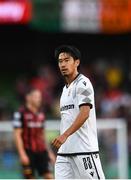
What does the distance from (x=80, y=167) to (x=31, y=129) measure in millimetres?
4114

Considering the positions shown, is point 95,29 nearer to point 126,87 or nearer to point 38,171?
point 126,87

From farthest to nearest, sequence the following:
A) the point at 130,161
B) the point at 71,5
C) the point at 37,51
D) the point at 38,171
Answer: the point at 37,51, the point at 71,5, the point at 130,161, the point at 38,171

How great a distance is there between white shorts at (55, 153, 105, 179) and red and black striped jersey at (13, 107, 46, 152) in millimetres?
3921

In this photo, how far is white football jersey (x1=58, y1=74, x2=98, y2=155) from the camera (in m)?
8.25

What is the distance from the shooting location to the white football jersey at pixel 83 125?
825cm

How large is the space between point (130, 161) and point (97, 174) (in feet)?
33.0

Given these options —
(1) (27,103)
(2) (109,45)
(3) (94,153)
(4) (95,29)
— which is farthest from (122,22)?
(3) (94,153)

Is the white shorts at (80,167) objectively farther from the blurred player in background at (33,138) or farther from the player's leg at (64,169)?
the blurred player in background at (33,138)

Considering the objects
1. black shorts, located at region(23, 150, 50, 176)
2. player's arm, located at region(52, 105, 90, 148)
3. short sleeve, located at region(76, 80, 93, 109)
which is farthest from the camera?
black shorts, located at region(23, 150, 50, 176)

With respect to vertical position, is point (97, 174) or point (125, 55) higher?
point (125, 55)

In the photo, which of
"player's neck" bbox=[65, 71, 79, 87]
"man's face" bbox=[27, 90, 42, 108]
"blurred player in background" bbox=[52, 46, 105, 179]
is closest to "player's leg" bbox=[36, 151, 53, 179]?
"man's face" bbox=[27, 90, 42, 108]

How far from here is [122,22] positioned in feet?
66.2

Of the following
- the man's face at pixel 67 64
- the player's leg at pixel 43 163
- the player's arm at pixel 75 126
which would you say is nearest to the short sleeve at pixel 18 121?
the player's leg at pixel 43 163

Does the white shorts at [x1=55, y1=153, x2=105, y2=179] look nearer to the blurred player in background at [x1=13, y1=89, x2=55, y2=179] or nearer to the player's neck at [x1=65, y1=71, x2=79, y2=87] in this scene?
the player's neck at [x1=65, y1=71, x2=79, y2=87]
